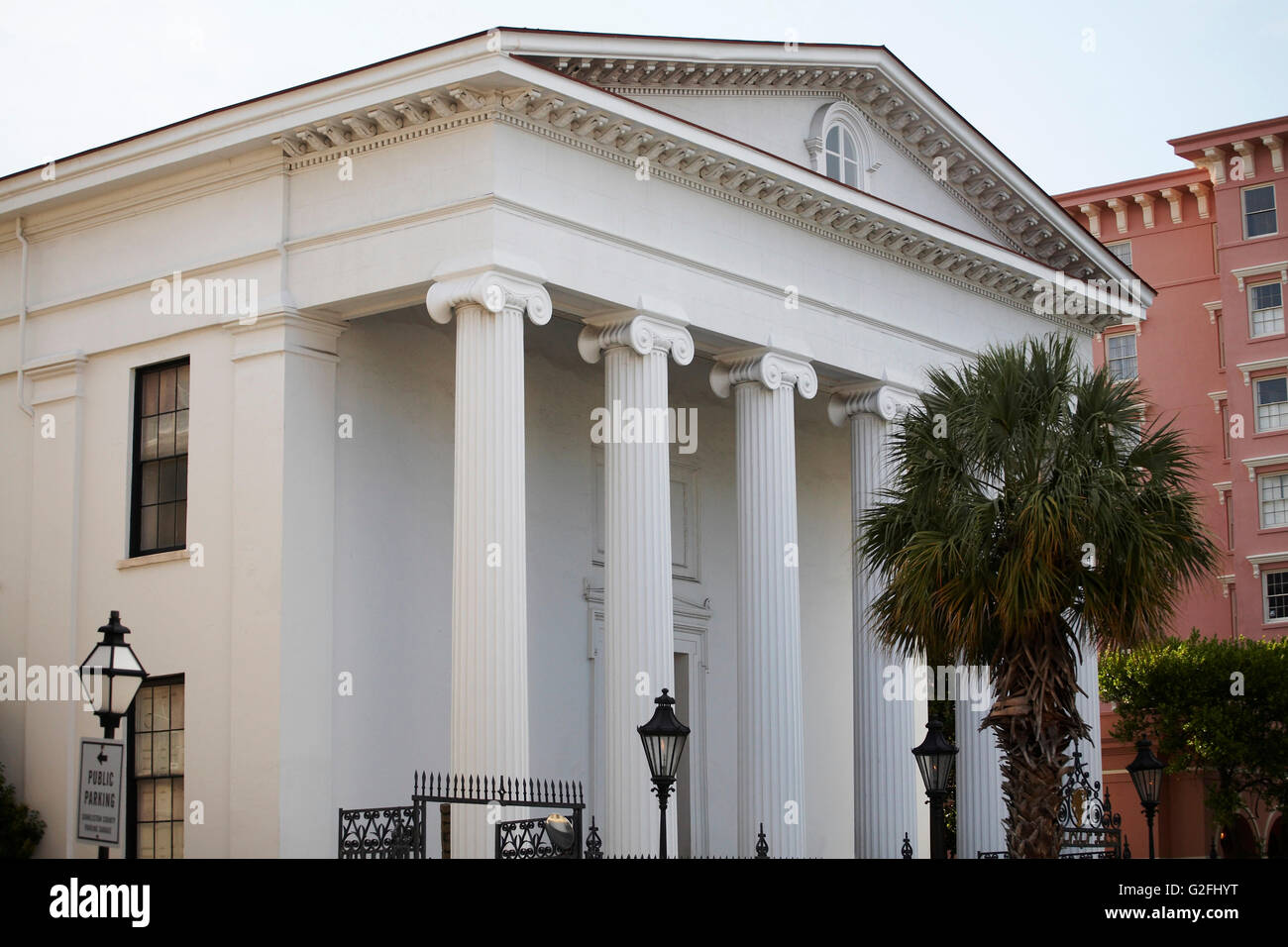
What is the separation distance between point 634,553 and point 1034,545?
611 cm

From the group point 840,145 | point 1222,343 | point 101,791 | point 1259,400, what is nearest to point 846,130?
point 840,145

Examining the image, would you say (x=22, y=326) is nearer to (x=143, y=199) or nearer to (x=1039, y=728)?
(x=143, y=199)

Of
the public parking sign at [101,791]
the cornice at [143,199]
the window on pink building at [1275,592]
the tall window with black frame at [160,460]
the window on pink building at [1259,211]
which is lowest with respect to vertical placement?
the public parking sign at [101,791]

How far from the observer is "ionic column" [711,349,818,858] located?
1050 inches

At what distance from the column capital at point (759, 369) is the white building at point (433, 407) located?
69 millimetres

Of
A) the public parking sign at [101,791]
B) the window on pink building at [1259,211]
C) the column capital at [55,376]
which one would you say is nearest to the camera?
the public parking sign at [101,791]

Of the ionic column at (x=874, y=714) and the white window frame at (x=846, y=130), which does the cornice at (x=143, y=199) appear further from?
the ionic column at (x=874, y=714)

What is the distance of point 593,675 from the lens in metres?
29.9

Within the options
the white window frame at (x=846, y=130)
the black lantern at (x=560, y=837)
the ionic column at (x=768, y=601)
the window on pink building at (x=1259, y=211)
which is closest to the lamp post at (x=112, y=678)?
the black lantern at (x=560, y=837)

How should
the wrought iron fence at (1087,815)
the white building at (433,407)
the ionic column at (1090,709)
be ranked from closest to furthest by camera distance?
the white building at (433,407)
the wrought iron fence at (1087,815)
the ionic column at (1090,709)

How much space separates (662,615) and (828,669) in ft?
36.3

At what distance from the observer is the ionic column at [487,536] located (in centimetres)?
2200

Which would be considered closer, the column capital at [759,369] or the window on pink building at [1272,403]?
the column capital at [759,369]
